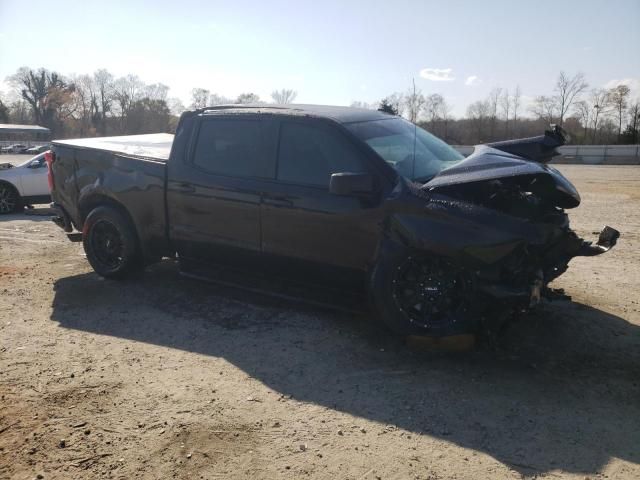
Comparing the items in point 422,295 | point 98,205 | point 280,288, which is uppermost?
point 98,205

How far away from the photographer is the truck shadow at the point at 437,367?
10.5 ft

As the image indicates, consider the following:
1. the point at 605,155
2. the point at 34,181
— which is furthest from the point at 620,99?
the point at 34,181

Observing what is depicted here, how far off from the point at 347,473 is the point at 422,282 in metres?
1.79

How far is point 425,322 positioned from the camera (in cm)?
428

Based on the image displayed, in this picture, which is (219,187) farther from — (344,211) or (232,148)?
(344,211)

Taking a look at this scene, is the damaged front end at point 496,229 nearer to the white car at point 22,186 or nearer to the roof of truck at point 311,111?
the roof of truck at point 311,111

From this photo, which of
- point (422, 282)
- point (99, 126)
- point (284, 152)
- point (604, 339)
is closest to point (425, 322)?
point (422, 282)

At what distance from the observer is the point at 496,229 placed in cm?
399

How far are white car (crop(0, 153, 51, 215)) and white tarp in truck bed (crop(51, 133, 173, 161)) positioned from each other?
23.0ft

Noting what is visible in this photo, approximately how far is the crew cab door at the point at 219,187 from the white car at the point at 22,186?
884cm

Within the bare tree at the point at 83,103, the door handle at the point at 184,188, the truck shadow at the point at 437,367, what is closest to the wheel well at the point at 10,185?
the truck shadow at the point at 437,367

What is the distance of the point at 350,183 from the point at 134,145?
3.37 meters

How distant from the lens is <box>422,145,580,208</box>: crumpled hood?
13.4 ft

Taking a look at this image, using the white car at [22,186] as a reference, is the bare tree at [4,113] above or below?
above
